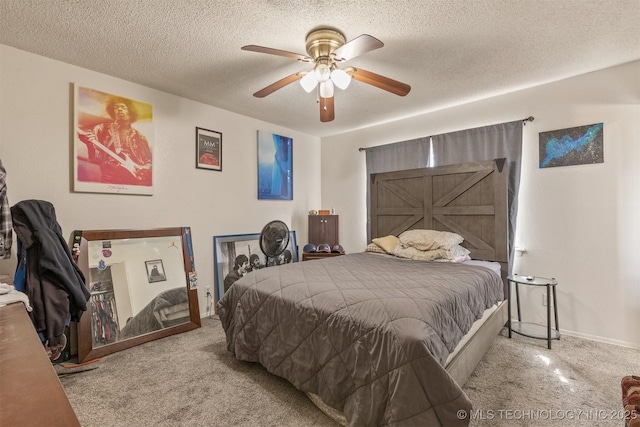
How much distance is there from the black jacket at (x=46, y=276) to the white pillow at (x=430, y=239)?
2985 millimetres

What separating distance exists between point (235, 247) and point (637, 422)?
135 inches

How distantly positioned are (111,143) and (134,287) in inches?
53.8

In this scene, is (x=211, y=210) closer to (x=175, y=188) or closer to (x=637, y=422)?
(x=175, y=188)

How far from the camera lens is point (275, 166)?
13.6 feet

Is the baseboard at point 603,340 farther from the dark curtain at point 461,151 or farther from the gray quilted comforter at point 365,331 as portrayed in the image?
the gray quilted comforter at point 365,331

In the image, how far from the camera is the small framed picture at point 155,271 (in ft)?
9.34

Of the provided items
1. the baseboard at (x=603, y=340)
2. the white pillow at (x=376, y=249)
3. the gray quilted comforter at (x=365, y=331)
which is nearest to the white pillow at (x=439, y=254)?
the white pillow at (x=376, y=249)

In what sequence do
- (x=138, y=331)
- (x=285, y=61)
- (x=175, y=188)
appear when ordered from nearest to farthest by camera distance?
(x=285, y=61)
(x=138, y=331)
(x=175, y=188)

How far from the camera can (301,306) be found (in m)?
1.82

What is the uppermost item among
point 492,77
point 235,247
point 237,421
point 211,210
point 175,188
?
point 492,77

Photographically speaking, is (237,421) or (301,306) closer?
(237,421)

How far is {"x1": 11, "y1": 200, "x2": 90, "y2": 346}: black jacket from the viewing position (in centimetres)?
184

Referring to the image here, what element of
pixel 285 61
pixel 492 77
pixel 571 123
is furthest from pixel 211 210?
pixel 571 123

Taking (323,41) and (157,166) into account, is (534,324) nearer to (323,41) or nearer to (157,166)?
(323,41)
